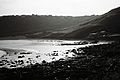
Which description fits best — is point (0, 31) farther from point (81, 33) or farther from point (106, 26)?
point (106, 26)

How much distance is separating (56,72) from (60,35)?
10551 cm

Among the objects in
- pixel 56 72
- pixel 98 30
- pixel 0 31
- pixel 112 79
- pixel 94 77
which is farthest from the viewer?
pixel 0 31

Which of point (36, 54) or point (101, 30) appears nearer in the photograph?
point (36, 54)

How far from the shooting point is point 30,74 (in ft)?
87.6

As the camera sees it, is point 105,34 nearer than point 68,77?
No

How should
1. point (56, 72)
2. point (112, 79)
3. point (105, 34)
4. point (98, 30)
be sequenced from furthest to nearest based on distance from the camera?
point (98, 30), point (105, 34), point (56, 72), point (112, 79)

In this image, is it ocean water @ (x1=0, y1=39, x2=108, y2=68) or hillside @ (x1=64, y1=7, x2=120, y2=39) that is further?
hillside @ (x1=64, y1=7, x2=120, y2=39)

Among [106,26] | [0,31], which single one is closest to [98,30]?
[106,26]

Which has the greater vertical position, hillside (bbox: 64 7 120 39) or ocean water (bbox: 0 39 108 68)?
hillside (bbox: 64 7 120 39)

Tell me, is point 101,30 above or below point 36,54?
above

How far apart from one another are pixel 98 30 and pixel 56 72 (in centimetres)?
9069

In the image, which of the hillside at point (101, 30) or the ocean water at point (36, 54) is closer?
the ocean water at point (36, 54)

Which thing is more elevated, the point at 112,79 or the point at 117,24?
the point at 117,24

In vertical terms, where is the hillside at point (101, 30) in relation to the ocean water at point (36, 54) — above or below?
above
